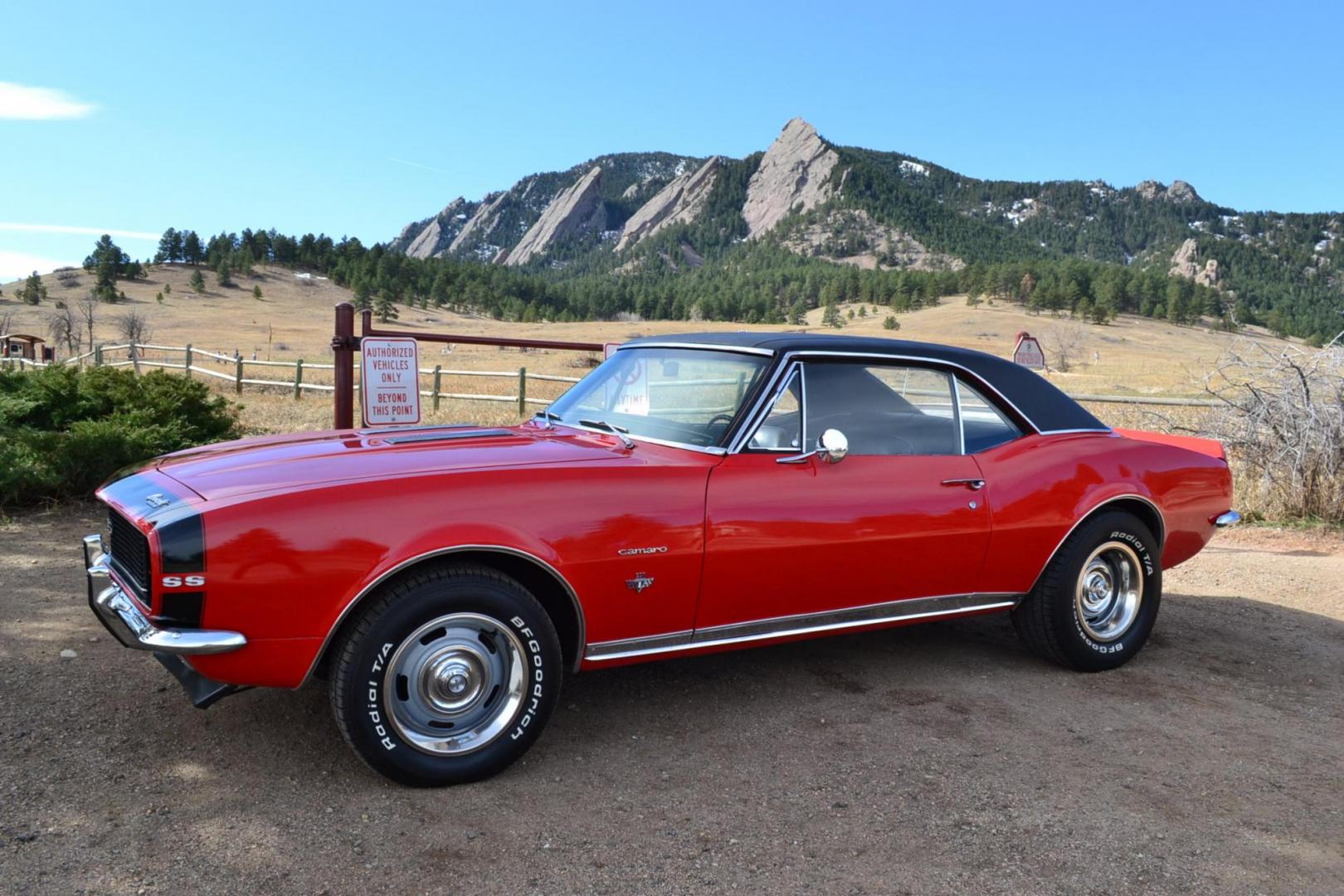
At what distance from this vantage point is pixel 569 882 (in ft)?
8.72

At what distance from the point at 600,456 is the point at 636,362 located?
1.03 metres

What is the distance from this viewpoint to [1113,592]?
15.8ft

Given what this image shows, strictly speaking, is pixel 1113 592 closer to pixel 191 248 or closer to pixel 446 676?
pixel 446 676

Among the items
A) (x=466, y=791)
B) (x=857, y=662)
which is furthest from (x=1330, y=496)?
(x=466, y=791)

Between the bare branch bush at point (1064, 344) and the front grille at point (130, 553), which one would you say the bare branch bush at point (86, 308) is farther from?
the front grille at point (130, 553)

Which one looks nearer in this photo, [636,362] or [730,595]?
[730,595]

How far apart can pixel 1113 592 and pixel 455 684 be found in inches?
134

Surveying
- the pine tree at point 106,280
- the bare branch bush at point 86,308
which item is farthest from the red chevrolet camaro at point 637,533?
the pine tree at point 106,280

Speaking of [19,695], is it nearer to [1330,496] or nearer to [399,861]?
[399,861]

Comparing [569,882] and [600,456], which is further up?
[600,456]

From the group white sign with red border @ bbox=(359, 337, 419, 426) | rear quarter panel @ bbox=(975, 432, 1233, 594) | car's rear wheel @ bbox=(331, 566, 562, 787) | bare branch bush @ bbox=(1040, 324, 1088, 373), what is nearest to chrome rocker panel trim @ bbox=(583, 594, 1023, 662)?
rear quarter panel @ bbox=(975, 432, 1233, 594)

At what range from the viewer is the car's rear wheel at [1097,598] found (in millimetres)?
4520

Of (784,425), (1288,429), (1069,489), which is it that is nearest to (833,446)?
(784,425)

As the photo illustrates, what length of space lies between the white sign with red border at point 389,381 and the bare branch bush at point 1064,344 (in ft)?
193
